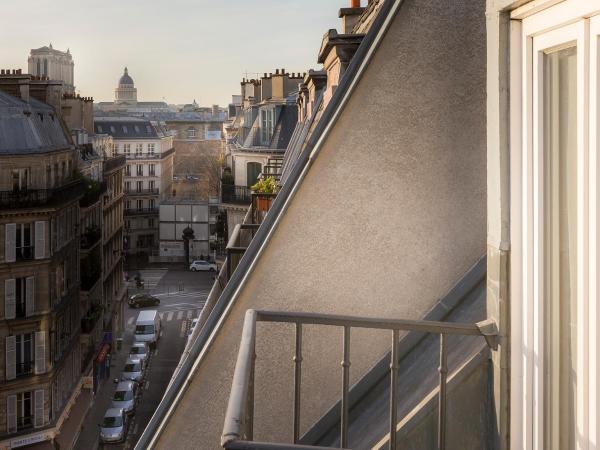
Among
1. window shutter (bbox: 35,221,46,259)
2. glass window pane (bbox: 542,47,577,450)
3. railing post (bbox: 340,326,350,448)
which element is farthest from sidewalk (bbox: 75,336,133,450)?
glass window pane (bbox: 542,47,577,450)

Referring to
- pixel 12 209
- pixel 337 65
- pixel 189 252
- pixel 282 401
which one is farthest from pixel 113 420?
pixel 189 252

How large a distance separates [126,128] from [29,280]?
46820 millimetres

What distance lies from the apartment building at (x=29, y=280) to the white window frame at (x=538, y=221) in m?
26.5

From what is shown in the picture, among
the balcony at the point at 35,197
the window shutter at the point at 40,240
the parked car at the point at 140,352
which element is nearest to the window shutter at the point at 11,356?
the window shutter at the point at 40,240

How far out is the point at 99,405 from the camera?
36.1 metres

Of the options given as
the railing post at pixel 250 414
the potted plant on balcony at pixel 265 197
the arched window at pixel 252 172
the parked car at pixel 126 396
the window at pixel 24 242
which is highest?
the arched window at pixel 252 172

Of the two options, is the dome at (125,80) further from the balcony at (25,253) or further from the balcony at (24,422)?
the balcony at (24,422)

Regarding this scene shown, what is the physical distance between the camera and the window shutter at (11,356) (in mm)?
27484

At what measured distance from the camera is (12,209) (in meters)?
27.7

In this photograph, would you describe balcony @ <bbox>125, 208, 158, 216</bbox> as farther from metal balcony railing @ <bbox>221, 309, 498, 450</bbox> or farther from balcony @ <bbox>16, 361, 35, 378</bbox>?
metal balcony railing @ <bbox>221, 309, 498, 450</bbox>

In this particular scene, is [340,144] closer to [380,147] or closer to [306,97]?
[380,147]

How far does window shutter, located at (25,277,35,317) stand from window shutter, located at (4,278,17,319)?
494 millimetres

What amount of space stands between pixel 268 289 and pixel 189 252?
231 feet

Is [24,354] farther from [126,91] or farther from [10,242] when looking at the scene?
[126,91]
